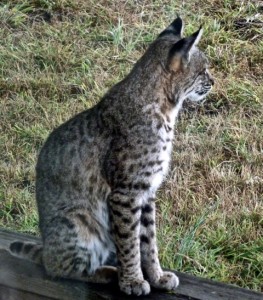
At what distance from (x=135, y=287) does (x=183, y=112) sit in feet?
9.86

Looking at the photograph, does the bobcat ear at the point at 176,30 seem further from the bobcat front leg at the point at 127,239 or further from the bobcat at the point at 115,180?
the bobcat front leg at the point at 127,239

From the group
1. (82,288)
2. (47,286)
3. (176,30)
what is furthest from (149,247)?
(176,30)

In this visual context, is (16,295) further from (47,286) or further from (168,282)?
(168,282)

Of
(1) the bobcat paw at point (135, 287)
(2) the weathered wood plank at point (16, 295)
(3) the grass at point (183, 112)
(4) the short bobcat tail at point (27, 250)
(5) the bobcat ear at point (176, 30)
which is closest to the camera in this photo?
(2) the weathered wood plank at point (16, 295)

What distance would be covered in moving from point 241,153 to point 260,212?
0.72 meters

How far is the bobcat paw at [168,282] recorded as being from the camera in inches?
163

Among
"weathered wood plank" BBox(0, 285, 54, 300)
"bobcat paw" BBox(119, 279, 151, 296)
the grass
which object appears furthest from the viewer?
the grass

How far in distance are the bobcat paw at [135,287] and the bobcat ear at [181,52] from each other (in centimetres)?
97

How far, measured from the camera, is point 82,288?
4.12 metres

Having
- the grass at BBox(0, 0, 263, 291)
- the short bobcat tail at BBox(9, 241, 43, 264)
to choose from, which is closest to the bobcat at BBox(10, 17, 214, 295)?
the short bobcat tail at BBox(9, 241, 43, 264)

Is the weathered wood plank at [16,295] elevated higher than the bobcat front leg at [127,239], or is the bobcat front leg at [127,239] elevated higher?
the bobcat front leg at [127,239]

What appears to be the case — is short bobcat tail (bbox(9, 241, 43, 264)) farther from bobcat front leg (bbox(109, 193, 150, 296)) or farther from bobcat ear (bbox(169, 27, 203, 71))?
bobcat ear (bbox(169, 27, 203, 71))

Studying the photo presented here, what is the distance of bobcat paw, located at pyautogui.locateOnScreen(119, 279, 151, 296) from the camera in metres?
A: 4.13

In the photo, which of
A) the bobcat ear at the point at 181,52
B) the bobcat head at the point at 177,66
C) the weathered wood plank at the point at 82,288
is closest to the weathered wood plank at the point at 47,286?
the weathered wood plank at the point at 82,288
